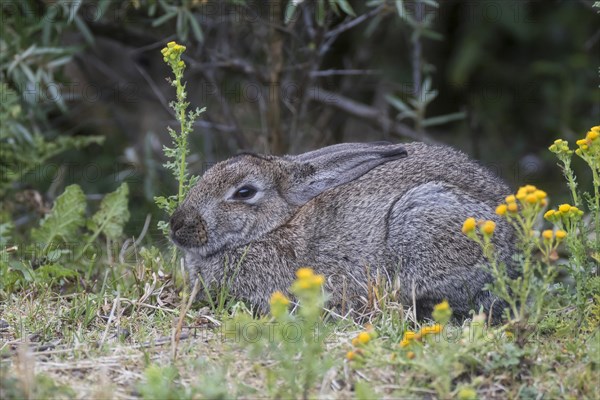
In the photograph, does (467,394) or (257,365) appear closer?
(467,394)

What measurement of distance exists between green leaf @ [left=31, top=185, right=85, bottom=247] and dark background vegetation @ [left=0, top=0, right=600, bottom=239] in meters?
1.34

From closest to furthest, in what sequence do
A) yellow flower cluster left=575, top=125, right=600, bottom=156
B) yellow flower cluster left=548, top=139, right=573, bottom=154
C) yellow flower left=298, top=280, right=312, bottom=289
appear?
yellow flower left=298, top=280, right=312, bottom=289 < yellow flower cluster left=575, top=125, right=600, bottom=156 < yellow flower cluster left=548, top=139, right=573, bottom=154

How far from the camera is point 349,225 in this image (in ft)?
22.0

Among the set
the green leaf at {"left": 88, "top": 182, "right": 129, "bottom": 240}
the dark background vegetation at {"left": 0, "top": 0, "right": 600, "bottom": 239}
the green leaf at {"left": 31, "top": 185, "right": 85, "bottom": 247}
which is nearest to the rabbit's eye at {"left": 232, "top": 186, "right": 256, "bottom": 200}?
the green leaf at {"left": 88, "top": 182, "right": 129, "bottom": 240}

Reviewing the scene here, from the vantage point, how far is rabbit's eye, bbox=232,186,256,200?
683 cm

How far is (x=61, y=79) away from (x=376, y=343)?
5538mm

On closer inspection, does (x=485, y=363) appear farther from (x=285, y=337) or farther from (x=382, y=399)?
(x=285, y=337)

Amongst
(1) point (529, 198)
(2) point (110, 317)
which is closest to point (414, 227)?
(1) point (529, 198)

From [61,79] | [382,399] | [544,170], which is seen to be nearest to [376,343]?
[382,399]

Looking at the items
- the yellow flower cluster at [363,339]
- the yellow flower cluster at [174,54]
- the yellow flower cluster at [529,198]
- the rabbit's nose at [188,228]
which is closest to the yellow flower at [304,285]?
the yellow flower cluster at [363,339]

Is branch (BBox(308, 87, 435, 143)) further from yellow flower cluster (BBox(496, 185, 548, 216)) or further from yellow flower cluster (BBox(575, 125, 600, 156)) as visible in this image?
yellow flower cluster (BBox(496, 185, 548, 216))

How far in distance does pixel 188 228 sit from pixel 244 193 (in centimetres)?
54

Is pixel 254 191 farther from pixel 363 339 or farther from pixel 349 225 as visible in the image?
pixel 363 339

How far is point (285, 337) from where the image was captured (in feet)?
15.2
